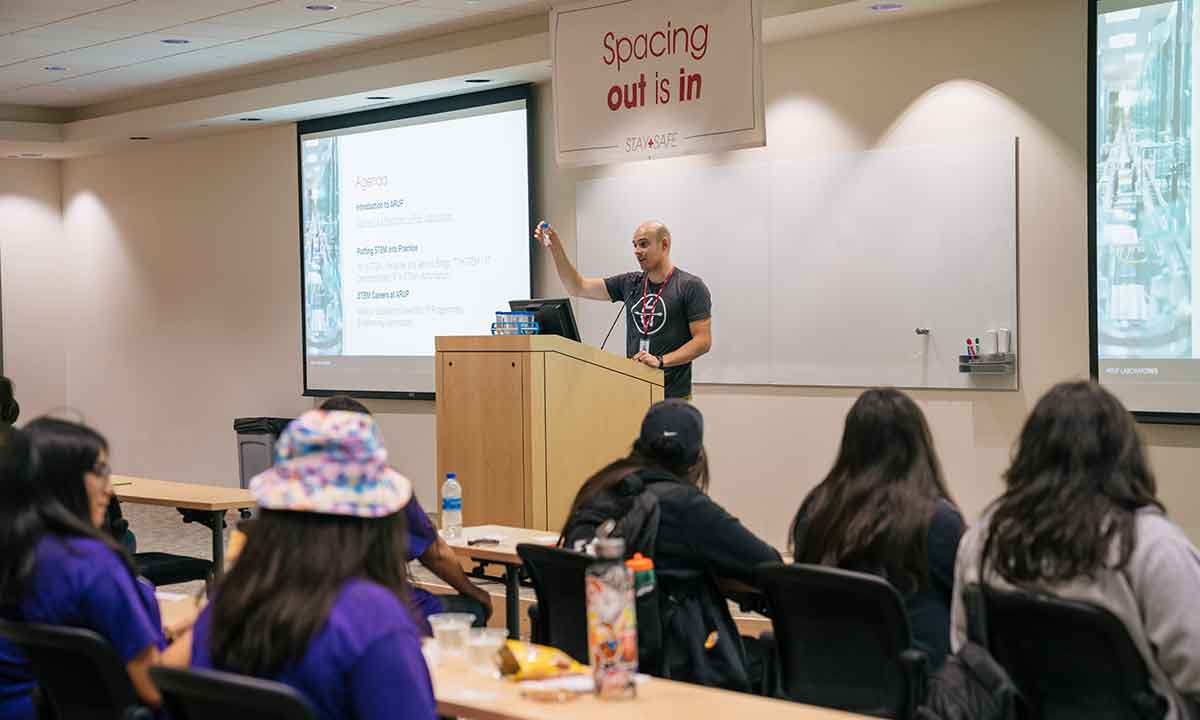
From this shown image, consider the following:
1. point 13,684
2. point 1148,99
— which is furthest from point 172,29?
point 13,684

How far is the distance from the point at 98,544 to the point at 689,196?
572 cm

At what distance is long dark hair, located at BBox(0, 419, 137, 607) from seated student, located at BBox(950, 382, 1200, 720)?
184 centimetres

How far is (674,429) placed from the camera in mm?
3469

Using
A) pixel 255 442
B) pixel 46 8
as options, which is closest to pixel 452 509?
pixel 46 8

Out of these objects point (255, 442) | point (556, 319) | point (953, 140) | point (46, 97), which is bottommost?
point (255, 442)

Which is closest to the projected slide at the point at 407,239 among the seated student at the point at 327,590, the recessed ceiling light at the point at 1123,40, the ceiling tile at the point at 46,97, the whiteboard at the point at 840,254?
the whiteboard at the point at 840,254

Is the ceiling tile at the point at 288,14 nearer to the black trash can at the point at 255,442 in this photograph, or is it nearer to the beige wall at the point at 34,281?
the black trash can at the point at 255,442

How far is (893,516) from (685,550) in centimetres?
54

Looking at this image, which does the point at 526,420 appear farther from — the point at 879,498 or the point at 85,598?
the point at 85,598

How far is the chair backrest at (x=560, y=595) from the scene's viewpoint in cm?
334

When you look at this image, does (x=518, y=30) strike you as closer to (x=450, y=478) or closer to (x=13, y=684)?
(x=450, y=478)

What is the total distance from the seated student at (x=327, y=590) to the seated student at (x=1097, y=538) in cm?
134

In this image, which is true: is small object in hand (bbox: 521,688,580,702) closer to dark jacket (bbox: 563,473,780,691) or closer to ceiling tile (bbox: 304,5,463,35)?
dark jacket (bbox: 563,473,780,691)

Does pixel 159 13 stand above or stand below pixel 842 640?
above
